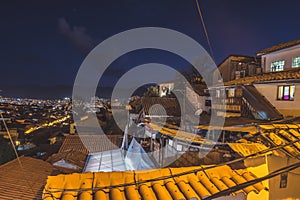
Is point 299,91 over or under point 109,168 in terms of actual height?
over

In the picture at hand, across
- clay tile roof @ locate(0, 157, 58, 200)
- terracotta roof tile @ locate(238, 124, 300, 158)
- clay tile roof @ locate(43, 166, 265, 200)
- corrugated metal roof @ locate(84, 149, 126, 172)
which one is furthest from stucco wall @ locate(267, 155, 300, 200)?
clay tile roof @ locate(0, 157, 58, 200)

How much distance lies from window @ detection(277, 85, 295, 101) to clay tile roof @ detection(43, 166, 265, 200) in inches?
257

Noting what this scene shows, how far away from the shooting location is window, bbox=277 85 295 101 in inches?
318

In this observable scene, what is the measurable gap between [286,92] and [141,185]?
27.5ft

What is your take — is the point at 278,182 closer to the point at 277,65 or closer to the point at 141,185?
the point at 141,185

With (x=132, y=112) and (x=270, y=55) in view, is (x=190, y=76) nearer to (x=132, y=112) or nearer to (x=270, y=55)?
(x=132, y=112)

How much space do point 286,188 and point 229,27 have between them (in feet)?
21.1

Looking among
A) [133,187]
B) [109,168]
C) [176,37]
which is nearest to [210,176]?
[133,187]

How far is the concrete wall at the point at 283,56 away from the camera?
9.42 metres

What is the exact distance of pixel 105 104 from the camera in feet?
120

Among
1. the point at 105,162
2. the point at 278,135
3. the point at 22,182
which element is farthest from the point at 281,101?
the point at 22,182

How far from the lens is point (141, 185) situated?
9.95ft

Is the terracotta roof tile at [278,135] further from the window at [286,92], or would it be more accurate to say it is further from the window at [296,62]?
the window at [296,62]

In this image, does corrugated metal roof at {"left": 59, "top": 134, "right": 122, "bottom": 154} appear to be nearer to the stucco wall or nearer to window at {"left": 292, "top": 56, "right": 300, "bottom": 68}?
the stucco wall
